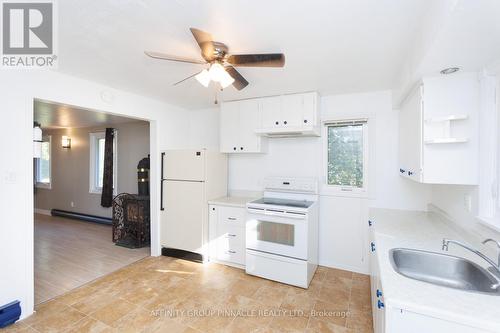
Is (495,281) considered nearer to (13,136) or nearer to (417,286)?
(417,286)

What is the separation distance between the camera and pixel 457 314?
947 mm

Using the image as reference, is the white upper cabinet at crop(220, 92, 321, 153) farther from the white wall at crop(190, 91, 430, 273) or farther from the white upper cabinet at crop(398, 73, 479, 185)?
the white upper cabinet at crop(398, 73, 479, 185)

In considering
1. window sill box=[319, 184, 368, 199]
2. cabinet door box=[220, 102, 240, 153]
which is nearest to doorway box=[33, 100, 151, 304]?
cabinet door box=[220, 102, 240, 153]

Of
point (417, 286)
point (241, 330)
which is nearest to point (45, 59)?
point (241, 330)

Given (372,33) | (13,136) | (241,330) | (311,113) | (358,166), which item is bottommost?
(241,330)

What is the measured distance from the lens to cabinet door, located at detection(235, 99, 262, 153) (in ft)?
11.0

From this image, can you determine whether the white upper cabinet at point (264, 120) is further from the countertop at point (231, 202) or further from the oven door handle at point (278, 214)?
the oven door handle at point (278, 214)

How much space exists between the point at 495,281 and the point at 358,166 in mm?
2059

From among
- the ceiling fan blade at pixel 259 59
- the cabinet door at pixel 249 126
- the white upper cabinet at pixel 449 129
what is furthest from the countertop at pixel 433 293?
the cabinet door at pixel 249 126

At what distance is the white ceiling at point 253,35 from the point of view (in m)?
1.45

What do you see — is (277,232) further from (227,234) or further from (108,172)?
(108,172)

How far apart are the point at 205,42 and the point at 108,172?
4.85m

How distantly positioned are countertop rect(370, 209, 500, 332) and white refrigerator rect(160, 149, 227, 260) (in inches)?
90.6

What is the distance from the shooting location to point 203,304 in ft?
7.95
